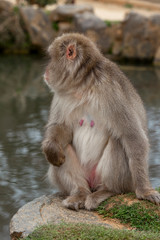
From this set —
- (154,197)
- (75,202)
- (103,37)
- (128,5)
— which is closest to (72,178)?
(75,202)

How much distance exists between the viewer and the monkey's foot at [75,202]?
3.93 metres

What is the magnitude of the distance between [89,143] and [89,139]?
36 millimetres

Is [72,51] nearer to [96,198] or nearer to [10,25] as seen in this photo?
[96,198]

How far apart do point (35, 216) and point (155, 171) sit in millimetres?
2551

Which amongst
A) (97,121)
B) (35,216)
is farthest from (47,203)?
(97,121)

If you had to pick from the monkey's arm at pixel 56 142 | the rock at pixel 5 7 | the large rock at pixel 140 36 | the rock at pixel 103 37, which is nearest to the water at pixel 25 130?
the monkey's arm at pixel 56 142

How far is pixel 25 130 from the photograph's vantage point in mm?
8047

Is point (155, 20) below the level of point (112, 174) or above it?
above

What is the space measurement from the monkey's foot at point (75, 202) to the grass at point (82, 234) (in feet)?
1.78

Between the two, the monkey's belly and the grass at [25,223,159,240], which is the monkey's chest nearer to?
the monkey's belly

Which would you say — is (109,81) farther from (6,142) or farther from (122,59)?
(122,59)

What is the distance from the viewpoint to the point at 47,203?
4.08 metres

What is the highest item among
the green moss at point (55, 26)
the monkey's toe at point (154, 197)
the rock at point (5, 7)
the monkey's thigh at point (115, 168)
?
the rock at point (5, 7)

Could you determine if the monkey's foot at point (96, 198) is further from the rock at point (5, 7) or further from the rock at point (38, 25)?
the rock at point (5, 7)
